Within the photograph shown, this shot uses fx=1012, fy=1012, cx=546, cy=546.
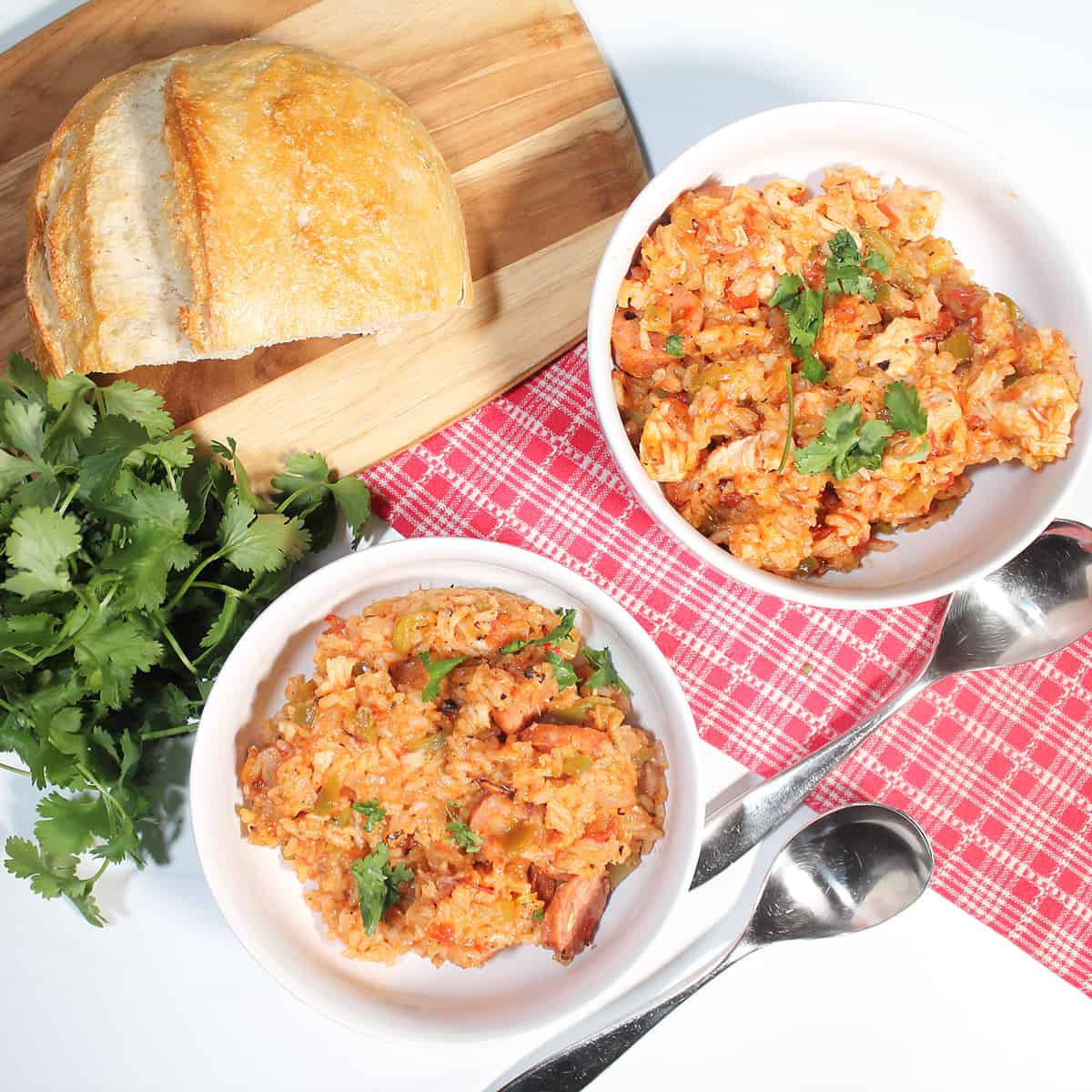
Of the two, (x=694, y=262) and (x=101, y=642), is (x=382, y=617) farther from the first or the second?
(x=694, y=262)

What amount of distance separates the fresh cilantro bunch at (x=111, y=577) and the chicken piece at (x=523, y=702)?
71 cm

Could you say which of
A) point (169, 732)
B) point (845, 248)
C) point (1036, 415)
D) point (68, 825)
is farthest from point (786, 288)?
point (68, 825)

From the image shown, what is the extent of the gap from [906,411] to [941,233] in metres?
0.70

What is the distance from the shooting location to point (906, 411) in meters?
2.45

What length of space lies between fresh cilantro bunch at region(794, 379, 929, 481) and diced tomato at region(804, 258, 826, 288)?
1.14ft

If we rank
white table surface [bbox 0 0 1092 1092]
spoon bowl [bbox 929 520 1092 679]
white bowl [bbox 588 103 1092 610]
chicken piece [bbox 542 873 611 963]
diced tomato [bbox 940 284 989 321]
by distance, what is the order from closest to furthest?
white bowl [bbox 588 103 1092 610] < diced tomato [bbox 940 284 989 321] < chicken piece [bbox 542 873 611 963] < spoon bowl [bbox 929 520 1092 679] < white table surface [bbox 0 0 1092 1092]

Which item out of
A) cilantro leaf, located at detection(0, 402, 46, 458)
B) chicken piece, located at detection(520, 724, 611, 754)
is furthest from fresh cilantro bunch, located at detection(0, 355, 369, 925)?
chicken piece, located at detection(520, 724, 611, 754)

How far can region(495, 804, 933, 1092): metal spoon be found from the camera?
10.2 ft

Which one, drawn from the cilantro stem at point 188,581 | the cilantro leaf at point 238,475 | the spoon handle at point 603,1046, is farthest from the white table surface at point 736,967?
the cilantro leaf at point 238,475

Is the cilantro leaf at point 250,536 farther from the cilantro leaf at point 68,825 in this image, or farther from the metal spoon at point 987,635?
the metal spoon at point 987,635

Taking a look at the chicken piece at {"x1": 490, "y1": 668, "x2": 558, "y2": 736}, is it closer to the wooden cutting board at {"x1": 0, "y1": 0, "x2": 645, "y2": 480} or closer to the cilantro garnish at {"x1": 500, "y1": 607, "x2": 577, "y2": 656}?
the cilantro garnish at {"x1": 500, "y1": 607, "x2": 577, "y2": 656}

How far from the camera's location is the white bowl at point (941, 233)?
254 cm

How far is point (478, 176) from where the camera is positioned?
122 inches

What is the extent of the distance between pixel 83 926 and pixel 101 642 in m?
1.27
